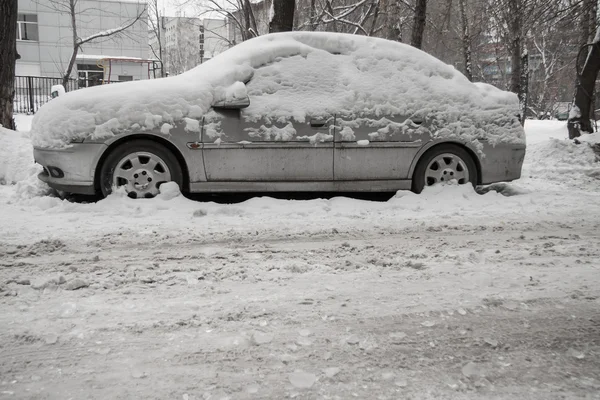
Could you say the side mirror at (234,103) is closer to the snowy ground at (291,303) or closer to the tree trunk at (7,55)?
the snowy ground at (291,303)

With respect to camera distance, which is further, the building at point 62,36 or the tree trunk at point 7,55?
the building at point 62,36

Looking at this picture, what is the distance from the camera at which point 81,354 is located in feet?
7.75

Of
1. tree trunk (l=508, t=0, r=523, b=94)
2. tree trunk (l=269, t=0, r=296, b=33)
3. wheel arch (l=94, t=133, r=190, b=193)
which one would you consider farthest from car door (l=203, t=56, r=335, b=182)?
tree trunk (l=508, t=0, r=523, b=94)

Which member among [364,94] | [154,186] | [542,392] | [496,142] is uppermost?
[364,94]

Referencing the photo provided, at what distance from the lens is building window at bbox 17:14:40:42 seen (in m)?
35.6

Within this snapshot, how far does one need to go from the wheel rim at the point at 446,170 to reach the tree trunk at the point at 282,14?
6.06 m

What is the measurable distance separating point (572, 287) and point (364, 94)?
3.31 metres

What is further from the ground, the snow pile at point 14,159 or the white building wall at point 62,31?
the white building wall at point 62,31

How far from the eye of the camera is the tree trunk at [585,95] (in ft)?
42.2

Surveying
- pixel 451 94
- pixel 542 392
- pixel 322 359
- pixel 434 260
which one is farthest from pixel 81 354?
pixel 451 94

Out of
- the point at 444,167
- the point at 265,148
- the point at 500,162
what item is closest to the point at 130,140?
the point at 265,148

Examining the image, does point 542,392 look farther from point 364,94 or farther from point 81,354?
point 364,94

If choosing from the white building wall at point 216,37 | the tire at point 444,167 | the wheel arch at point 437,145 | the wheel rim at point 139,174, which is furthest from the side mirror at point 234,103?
the white building wall at point 216,37

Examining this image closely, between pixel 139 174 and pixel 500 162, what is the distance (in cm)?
417
